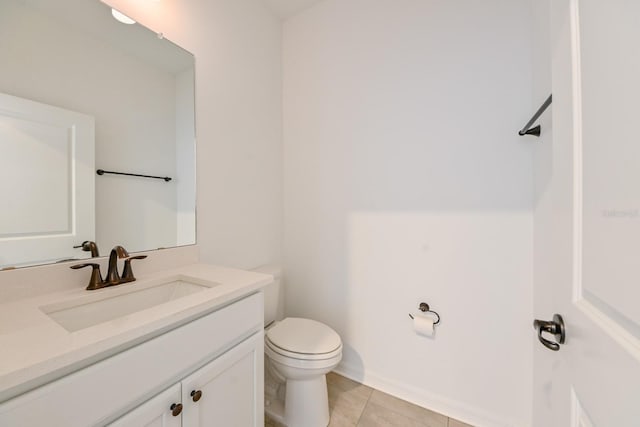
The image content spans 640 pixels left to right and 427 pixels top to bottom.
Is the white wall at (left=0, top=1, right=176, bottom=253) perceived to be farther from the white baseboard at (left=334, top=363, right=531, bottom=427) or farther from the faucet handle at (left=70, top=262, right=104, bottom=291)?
the white baseboard at (left=334, top=363, right=531, bottom=427)

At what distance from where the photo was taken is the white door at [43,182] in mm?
769

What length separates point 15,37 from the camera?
2.60 ft

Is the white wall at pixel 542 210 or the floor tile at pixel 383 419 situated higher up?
the white wall at pixel 542 210

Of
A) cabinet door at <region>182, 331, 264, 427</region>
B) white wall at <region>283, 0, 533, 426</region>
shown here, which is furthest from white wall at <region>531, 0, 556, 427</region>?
cabinet door at <region>182, 331, 264, 427</region>

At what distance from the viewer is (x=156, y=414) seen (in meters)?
0.63

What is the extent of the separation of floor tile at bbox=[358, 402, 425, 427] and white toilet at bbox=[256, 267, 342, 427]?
23cm

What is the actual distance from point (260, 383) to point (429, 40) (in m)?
1.96

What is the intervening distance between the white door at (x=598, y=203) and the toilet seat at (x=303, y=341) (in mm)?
863

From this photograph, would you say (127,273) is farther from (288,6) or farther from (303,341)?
(288,6)

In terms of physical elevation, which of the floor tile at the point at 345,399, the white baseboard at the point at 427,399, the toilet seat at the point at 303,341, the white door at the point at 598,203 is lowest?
the floor tile at the point at 345,399

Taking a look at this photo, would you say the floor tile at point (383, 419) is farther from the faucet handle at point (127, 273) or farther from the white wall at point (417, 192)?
the faucet handle at point (127, 273)

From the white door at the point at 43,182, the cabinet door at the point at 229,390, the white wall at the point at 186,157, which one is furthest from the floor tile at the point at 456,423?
the white door at the point at 43,182

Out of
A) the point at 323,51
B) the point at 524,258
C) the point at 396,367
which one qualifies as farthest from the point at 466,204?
the point at 323,51

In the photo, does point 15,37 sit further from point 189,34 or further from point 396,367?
point 396,367
